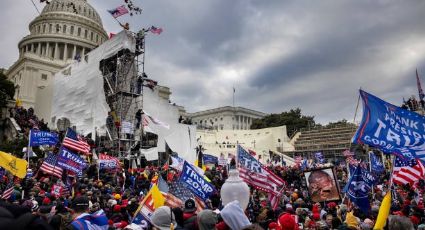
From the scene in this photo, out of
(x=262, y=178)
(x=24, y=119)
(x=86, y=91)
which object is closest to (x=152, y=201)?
(x=262, y=178)

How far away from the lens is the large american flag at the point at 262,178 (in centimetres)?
753

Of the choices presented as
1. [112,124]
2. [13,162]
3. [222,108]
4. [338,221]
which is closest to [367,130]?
[338,221]

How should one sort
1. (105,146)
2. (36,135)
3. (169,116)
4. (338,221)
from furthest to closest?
(169,116) < (105,146) < (36,135) < (338,221)

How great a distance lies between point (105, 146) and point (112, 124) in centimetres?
223

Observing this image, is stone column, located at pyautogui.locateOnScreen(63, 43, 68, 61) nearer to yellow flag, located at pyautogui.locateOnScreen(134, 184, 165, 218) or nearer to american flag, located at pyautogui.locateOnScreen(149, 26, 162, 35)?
american flag, located at pyautogui.locateOnScreen(149, 26, 162, 35)

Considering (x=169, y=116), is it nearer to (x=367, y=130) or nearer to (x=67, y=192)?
(x=67, y=192)

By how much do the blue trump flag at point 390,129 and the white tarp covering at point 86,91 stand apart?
30.2 metres

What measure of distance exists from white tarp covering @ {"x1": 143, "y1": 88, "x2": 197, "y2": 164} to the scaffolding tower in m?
1.35

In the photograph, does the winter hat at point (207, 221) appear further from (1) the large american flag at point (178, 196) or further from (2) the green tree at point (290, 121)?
(2) the green tree at point (290, 121)

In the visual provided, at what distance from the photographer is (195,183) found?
278 inches

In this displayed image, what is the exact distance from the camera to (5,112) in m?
41.6

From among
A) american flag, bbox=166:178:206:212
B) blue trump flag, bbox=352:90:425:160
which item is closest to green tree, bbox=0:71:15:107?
american flag, bbox=166:178:206:212

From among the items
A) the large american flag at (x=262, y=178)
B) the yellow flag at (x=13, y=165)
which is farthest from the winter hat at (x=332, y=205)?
the yellow flag at (x=13, y=165)

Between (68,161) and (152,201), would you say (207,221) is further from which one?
(68,161)
